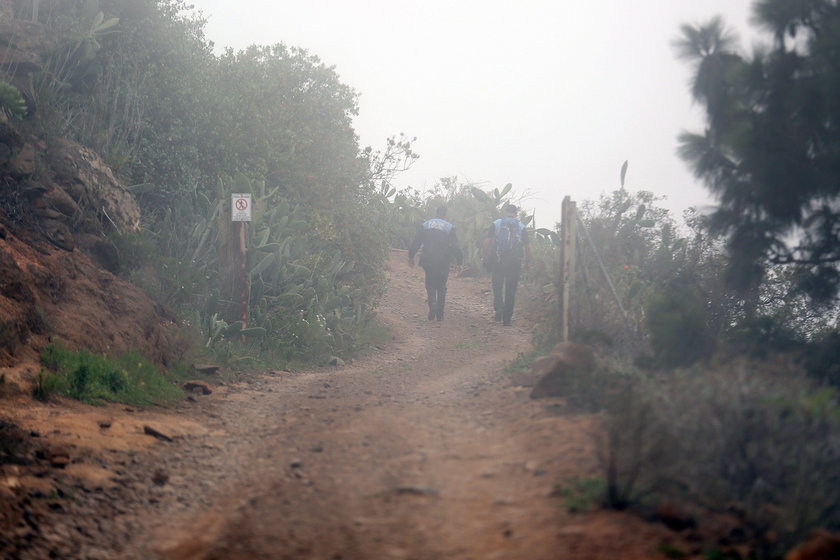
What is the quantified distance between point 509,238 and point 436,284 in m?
2.15

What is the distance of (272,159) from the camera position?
14.8m

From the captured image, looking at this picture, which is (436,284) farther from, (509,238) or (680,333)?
(680,333)

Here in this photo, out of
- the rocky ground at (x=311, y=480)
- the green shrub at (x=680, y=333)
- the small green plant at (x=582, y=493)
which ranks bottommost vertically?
the rocky ground at (x=311, y=480)

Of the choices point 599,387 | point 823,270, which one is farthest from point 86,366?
point 823,270

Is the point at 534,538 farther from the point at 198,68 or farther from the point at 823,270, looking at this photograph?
the point at 198,68

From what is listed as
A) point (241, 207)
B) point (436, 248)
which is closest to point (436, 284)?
point (436, 248)

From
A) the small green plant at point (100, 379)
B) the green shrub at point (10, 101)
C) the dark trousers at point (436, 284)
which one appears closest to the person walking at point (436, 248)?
the dark trousers at point (436, 284)

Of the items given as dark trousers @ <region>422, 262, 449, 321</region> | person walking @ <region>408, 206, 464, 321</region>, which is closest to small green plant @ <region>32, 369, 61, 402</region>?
person walking @ <region>408, 206, 464, 321</region>

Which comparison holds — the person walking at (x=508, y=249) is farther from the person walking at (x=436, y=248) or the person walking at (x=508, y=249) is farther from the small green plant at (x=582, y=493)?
the small green plant at (x=582, y=493)

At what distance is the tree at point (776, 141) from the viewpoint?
6402 millimetres

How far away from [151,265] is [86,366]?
3.58 metres

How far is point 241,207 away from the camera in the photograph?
37.6 feet

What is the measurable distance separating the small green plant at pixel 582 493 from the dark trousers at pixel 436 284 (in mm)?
11189

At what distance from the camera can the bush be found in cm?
407
